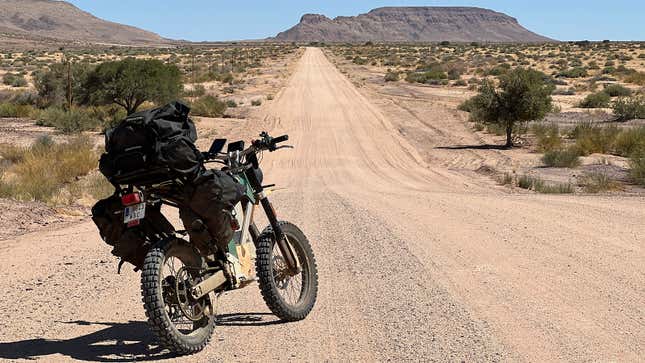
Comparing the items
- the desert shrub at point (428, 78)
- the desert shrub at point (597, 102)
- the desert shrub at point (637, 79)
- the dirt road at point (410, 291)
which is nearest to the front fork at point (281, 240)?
the dirt road at point (410, 291)

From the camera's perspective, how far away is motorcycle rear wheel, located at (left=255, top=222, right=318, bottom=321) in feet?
19.8

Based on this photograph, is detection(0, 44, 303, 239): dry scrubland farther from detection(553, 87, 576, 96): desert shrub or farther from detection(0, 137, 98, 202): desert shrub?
detection(553, 87, 576, 96): desert shrub

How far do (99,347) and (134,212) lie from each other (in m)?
1.33

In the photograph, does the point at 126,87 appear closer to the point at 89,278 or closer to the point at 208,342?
the point at 89,278

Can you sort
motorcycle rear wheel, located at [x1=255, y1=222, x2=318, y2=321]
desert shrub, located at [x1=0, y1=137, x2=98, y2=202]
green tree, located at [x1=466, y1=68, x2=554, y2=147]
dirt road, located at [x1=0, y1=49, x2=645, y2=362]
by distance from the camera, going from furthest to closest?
green tree, located at [x1=466, y1=68, x2=554, y2=147], desert shrub, located at [x1=0, y1=137, x2=98, y2=202], motorcycle rear wheel, located at [x1=255, y1=222, x2=318, y2=321], dirt road, located at [x1=0, y1=49, x2=645, y2=362]

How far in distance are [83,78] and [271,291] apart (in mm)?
31268

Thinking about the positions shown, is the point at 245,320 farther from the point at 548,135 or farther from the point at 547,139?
the point at 548,135

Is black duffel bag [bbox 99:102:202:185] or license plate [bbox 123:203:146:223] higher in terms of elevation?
black duffel bag [bbox 99:102:202:185]

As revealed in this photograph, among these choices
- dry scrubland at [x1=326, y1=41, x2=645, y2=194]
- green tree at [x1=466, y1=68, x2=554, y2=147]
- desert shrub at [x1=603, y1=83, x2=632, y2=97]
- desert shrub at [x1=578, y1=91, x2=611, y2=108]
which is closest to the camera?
dry scrubland at [x1=326, y1=41, x2=645, y2=194]

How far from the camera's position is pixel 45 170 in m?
17.1

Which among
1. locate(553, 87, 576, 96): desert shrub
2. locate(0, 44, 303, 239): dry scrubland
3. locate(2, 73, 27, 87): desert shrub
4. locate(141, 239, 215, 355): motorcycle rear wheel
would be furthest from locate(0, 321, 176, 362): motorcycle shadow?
locate(2, 73, 27, 87): desert shrub

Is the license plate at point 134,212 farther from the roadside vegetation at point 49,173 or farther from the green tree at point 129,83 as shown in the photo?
the green tree at point 129,83

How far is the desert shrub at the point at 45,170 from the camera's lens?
550 inches

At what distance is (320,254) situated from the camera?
9.20 metres
